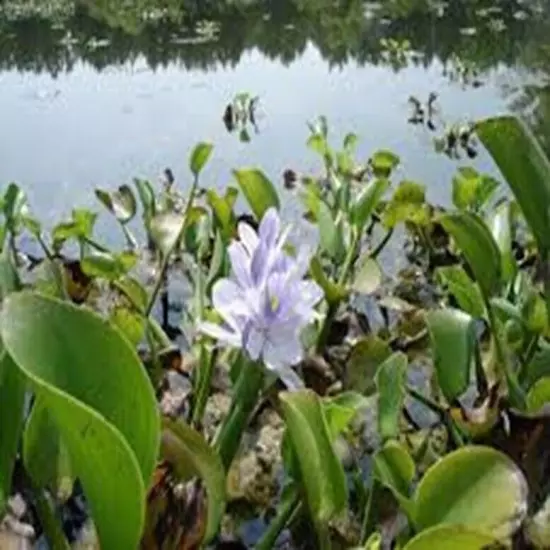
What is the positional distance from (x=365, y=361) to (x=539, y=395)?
0.26 metres

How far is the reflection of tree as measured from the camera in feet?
18.3

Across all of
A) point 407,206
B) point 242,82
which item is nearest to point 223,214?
point 407,206

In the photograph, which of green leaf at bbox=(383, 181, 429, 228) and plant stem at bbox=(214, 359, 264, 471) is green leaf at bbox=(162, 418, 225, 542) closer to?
plant stem at bbox=(214, 359, 264, 471)

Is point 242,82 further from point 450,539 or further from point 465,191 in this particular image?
point 450,539

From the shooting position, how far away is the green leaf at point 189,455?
0.99 metres

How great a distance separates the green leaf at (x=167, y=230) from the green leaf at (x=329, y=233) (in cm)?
20

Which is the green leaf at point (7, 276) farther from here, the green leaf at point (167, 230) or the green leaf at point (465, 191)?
the green leaf at point (465, 191)

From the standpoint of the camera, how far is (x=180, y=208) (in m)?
2.48

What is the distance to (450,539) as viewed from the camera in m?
0.85

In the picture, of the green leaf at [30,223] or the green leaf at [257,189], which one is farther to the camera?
the green leaf at [30,223]

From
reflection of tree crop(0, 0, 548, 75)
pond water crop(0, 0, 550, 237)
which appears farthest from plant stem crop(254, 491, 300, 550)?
reflection of tree crop(0, 0, 548, 75)

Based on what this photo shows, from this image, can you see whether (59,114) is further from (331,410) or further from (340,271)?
(331,410)

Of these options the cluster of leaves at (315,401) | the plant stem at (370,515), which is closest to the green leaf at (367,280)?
the cluster of leaves at (315,401)

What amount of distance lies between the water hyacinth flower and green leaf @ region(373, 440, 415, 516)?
19 cm
